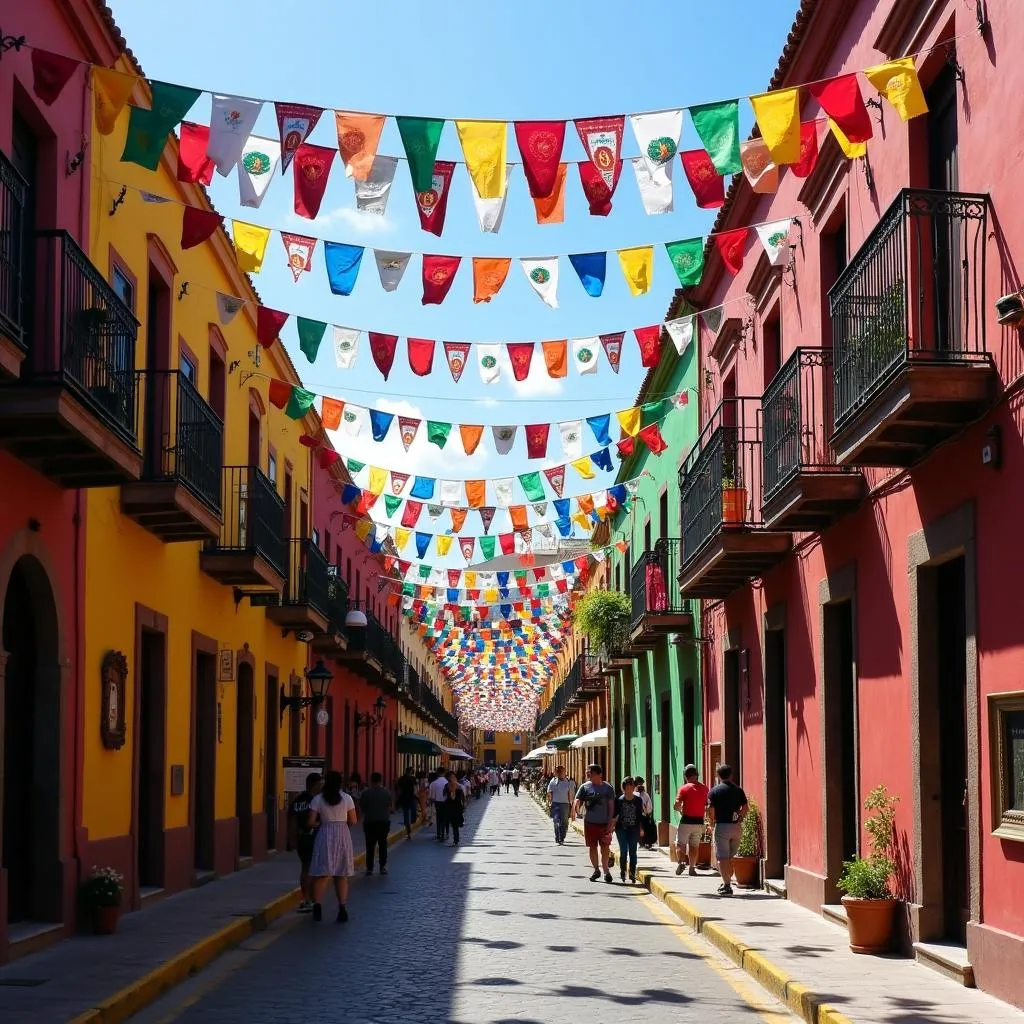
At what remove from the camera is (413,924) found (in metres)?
14.5

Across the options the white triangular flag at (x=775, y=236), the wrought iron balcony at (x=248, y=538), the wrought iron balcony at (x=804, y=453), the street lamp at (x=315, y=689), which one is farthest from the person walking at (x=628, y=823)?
the white triangular flag at (x=775, y=236)

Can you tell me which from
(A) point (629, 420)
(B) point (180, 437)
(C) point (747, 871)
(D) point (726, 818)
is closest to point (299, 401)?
(A) point (629, 420)

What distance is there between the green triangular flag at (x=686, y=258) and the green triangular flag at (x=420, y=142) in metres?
3.51

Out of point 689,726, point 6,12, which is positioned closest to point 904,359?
point 6,12

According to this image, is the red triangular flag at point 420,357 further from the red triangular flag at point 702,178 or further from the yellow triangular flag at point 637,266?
the red triangular flag at point 702,178

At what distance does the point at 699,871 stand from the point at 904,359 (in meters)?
12.2

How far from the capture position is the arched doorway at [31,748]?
12.2 meters

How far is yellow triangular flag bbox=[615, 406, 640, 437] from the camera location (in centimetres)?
2095

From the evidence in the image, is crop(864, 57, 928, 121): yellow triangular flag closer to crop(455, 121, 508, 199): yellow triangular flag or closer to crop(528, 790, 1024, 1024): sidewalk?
crop(455, 121, 508, 199): yellow triangular flag

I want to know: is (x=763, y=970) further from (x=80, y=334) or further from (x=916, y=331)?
(x=80, y=334)

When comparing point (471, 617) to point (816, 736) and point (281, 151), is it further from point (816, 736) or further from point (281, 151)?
point (281, 151)

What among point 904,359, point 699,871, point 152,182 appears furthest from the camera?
point 699,871

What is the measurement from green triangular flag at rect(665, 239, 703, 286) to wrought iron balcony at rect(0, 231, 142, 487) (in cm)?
→ 495

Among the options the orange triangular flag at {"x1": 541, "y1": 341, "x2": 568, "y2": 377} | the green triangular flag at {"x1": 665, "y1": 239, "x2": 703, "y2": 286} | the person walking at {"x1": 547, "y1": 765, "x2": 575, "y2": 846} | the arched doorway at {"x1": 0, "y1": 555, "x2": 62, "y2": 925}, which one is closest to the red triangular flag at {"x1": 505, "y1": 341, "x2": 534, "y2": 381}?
the orange triangular flag at {"x1": 541, "y1": 341, "x2": 568, "y2": 377}
